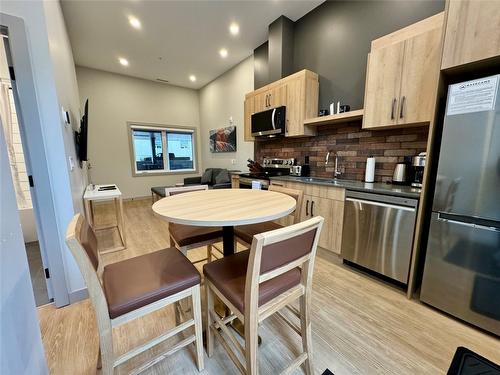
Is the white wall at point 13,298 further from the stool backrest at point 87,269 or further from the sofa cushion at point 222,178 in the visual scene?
the sofa cushion at point 222,178

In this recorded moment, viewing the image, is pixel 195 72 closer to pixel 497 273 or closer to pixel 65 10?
pixel 65 10

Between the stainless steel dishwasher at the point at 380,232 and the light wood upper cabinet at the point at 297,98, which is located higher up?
the light wood upper cabinet at the point at 297,98

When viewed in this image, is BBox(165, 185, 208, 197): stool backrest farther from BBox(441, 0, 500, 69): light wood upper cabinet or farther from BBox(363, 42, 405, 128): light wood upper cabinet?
BBox(441, 0, 500, 69): light wood upper cabinet

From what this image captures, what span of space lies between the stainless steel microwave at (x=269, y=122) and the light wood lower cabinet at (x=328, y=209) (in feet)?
3.45

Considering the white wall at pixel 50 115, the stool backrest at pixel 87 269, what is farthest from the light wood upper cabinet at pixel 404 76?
the white wall at pixel 50 115

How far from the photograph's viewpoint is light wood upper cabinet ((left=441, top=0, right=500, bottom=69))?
128cm

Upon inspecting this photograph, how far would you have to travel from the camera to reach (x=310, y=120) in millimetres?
2830

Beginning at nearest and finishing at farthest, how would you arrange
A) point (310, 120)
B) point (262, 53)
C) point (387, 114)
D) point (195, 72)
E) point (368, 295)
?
point (368, 295)
point (387, 114)
point (310, 120)
point (262, 53)
point (195, 72)

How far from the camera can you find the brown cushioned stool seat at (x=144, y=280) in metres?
0.97

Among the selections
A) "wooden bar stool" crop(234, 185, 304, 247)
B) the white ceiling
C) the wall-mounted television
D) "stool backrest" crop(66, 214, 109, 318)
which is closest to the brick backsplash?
"wooden bar stool" crop(234, 185, 304, 247)

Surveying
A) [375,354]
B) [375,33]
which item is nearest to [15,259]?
[375,354]

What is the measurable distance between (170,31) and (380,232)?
13.9ft

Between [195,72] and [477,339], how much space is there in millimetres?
6095

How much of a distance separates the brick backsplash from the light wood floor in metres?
1.38
